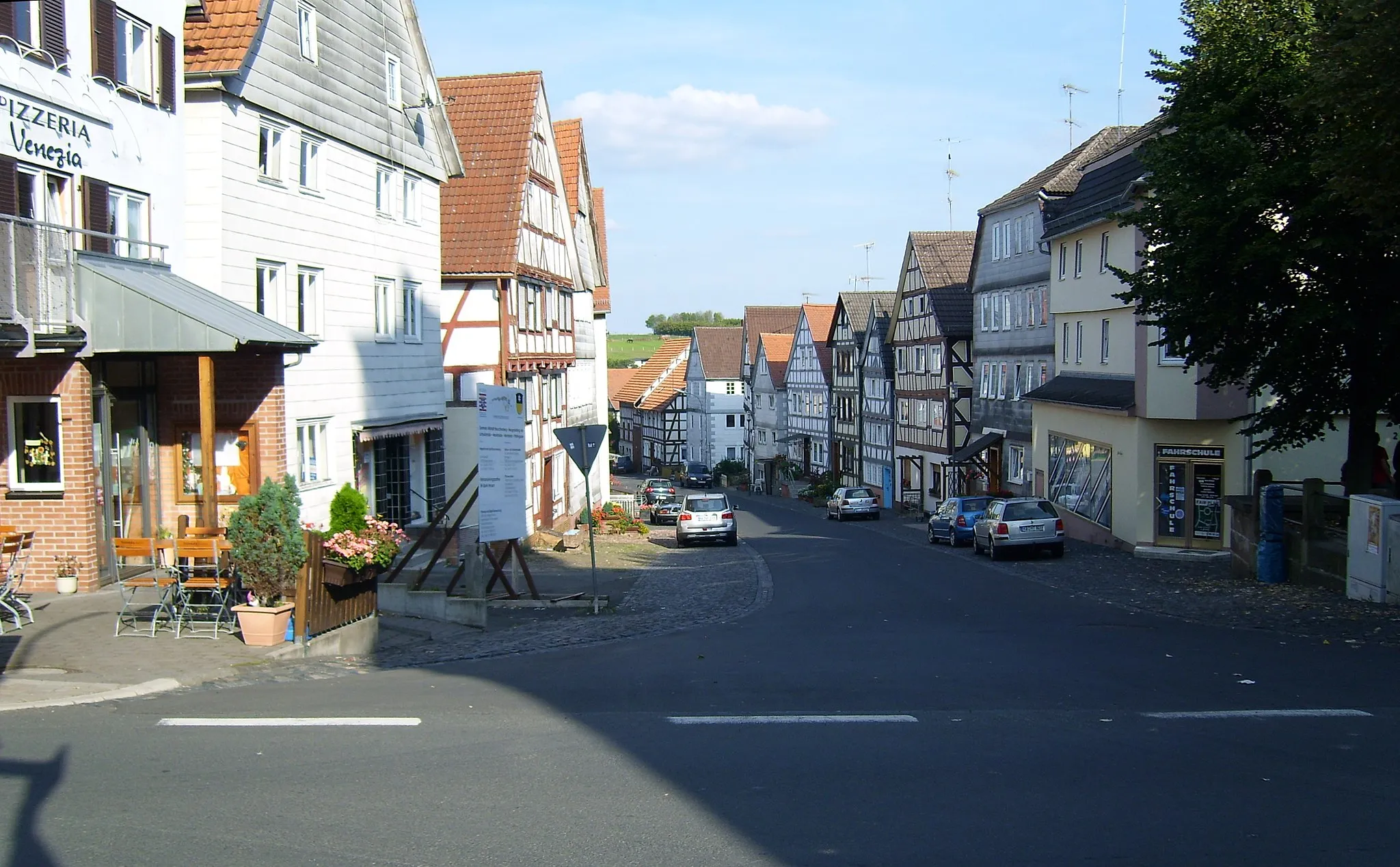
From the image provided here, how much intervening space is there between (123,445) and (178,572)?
18.9 ft

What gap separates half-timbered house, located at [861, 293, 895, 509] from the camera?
65938mm

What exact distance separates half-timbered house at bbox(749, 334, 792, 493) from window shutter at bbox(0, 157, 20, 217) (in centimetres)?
7464

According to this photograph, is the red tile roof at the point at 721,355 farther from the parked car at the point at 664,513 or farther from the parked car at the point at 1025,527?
the parked car at the point at 1025,527

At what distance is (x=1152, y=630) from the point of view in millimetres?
16047

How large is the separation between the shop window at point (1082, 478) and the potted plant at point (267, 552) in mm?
27219

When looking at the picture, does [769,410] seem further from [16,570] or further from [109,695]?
[109,695]

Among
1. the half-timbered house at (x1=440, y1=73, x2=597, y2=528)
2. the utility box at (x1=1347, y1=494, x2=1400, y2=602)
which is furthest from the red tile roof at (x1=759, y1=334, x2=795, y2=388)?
the utility box at (x1=1347, y1=494, x2=1400, y2=602)

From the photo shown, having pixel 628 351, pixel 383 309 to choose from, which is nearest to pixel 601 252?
pixel 383 309

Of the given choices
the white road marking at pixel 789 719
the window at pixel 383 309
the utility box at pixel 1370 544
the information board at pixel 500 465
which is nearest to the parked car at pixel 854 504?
the window at pixel 383 309

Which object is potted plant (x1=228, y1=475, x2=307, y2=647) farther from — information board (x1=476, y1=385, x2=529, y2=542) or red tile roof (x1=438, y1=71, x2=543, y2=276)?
red tile roof (x1=438, y1=71, x2=543, y2=276)

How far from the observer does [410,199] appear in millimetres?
26516

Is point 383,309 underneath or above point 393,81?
underneath

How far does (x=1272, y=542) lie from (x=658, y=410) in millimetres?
90621

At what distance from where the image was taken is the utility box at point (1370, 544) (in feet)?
55.8
